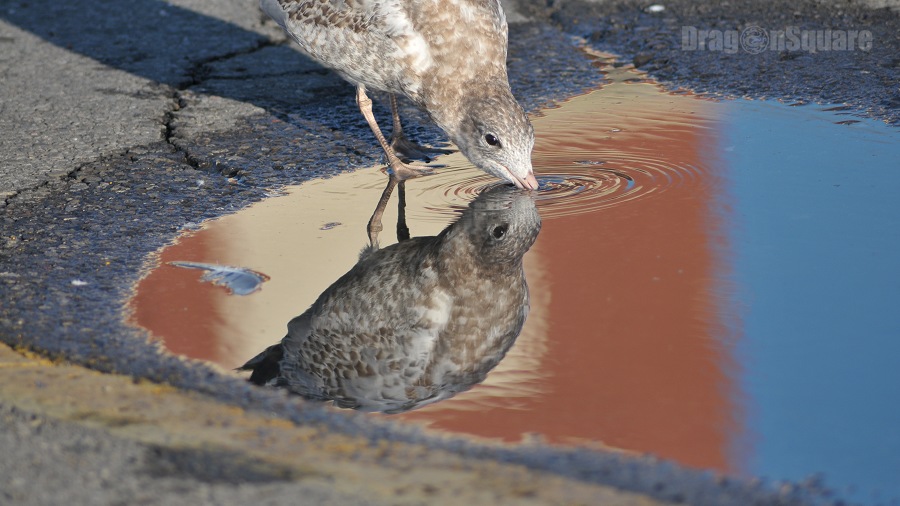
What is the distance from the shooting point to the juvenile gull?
4.21m

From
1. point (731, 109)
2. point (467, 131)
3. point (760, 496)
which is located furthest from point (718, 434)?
point (731, 109)

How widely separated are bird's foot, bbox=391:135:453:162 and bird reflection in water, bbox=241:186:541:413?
88cm

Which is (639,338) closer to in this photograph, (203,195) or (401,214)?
(401,214)

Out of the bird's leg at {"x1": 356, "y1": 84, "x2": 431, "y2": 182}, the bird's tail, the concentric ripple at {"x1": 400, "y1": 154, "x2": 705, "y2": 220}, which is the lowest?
the bird's tail

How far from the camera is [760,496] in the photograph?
7.65ft

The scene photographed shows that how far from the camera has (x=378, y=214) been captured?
13.5 ft

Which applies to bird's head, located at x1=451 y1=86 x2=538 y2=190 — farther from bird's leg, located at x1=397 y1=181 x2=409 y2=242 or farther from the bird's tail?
the bird's tail

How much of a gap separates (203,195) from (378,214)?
2.49 ft

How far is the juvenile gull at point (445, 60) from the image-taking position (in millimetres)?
4207

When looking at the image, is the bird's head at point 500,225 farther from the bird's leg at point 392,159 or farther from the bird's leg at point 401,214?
the bird's leg at point 392,159

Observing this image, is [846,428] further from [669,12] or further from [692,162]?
[669,12]

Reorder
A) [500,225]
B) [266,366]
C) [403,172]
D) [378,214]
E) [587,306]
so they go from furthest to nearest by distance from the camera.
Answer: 1. [403,172]
2. [378,214]
3. [500,225]
4. [587,306]
5. [266,366]

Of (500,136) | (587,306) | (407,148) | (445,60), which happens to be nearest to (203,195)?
(407,148)

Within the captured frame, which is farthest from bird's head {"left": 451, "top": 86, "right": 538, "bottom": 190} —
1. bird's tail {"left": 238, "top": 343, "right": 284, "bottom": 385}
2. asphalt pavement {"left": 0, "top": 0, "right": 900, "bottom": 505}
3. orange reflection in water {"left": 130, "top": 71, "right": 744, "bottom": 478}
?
bird's tail {"left": 238, "top": 343, "right": 284, "bottom": 385}
